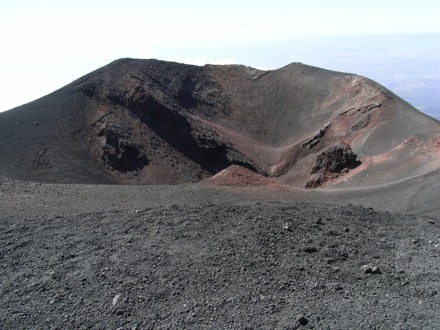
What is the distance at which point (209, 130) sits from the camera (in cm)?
3453

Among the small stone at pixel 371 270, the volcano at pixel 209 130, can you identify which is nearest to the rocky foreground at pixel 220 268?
the small stone at pixel 371 270

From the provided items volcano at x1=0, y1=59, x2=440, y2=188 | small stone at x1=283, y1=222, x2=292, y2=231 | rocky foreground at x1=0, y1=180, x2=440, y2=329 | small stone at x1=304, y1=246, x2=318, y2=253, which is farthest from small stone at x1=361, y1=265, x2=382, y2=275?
volcano at x1=0, y1=59, x2=440, y2=188

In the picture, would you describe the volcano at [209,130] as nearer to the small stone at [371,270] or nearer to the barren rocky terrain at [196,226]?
the barren rocky terrain at [196,226]

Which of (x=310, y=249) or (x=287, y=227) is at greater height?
(x=287, y=227)

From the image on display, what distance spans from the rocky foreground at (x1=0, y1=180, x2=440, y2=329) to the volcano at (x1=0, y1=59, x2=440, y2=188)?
10623 millimetres

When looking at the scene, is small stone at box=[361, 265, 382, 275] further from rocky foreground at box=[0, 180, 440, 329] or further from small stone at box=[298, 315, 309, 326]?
small stone at box=[298, 315, 309, 326]

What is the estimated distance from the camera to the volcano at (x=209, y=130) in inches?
988

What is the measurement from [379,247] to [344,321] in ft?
12.4

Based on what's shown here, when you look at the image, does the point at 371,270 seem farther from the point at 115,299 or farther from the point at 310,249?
the point at 115,299

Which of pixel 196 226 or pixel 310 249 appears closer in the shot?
pixel 310 249

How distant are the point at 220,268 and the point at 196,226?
241 centimetres

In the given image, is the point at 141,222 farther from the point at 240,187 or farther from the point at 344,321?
the point at 240,187

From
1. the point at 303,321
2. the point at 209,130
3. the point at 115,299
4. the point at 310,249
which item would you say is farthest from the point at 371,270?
the point at 209,130

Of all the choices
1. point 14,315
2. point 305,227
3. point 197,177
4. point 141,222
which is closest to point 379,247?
point 305,227
